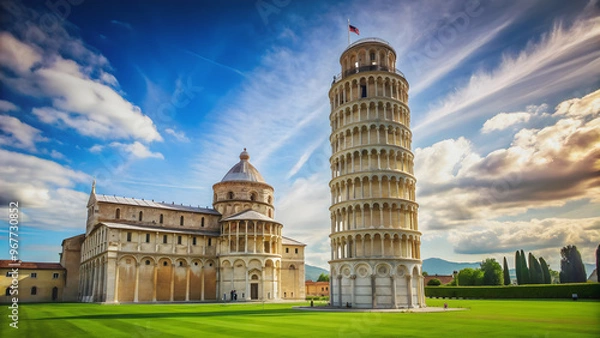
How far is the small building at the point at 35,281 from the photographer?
6710 cm

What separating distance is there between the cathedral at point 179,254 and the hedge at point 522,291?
85.0ft

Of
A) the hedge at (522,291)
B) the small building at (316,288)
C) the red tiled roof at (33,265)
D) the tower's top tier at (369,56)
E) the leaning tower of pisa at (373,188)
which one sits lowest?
the small building at (316,288)

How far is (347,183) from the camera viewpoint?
48500 mm

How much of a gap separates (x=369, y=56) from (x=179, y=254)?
135 ft

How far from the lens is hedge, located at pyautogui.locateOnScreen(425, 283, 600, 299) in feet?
179

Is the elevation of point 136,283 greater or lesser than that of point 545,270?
lesser

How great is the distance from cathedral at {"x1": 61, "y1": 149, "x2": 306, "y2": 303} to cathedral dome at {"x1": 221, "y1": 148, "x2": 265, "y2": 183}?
1.74 m

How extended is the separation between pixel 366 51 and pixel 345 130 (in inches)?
406

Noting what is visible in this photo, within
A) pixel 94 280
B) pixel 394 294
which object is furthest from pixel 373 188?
pixel 94 280

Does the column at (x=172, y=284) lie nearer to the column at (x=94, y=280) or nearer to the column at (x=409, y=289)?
the column at (x=94, y=280)

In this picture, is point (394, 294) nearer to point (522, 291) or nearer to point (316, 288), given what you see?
point (522, 291)

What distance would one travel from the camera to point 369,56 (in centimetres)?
5203

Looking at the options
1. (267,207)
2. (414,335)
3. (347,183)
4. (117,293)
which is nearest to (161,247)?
(117,293)

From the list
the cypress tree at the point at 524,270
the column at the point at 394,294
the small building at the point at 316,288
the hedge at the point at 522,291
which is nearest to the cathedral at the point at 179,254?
the hedge at the point at 522,291
